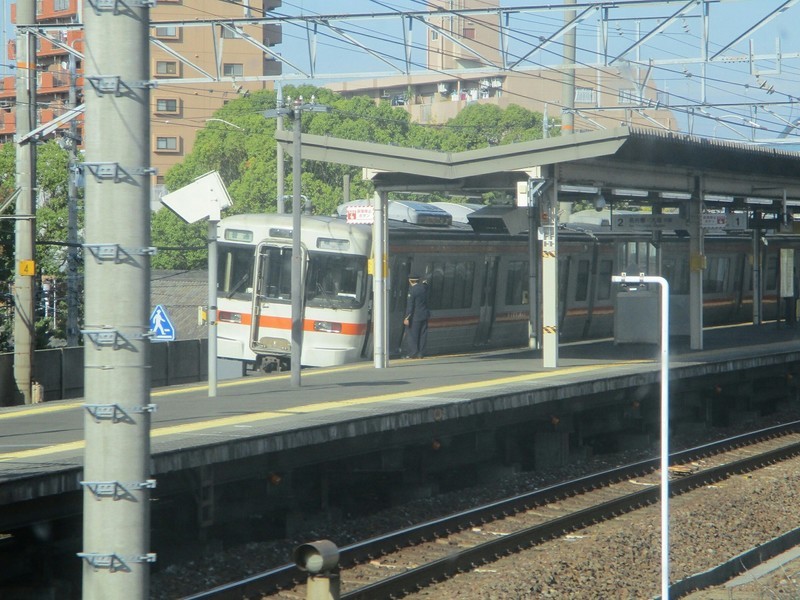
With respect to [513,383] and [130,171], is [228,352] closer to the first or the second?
[513,383]

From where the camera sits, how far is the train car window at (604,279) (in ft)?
87.4

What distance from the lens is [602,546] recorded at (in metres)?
9.79

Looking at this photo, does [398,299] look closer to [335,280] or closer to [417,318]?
[417,318]

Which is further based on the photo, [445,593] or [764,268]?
[764,268]

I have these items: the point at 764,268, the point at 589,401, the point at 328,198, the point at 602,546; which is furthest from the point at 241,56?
the point at 602,546

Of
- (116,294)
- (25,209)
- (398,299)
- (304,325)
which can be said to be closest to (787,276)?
(398,299)

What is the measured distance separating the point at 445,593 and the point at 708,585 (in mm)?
1874

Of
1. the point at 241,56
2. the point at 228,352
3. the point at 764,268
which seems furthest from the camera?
the point at 241,56

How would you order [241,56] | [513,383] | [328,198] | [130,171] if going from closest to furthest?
[130,171]
[513,383]
[328,198]
[241,56]

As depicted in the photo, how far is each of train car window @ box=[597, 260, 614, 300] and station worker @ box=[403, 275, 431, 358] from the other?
26.3ft

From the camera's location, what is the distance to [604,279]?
88.1 ft

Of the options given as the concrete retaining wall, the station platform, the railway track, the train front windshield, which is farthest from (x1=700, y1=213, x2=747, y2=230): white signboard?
the concrete retaining wall

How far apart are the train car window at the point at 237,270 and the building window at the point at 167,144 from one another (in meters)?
57.6

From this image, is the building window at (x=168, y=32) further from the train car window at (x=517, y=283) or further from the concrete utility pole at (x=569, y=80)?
the train car window at (x=517, y=283)
